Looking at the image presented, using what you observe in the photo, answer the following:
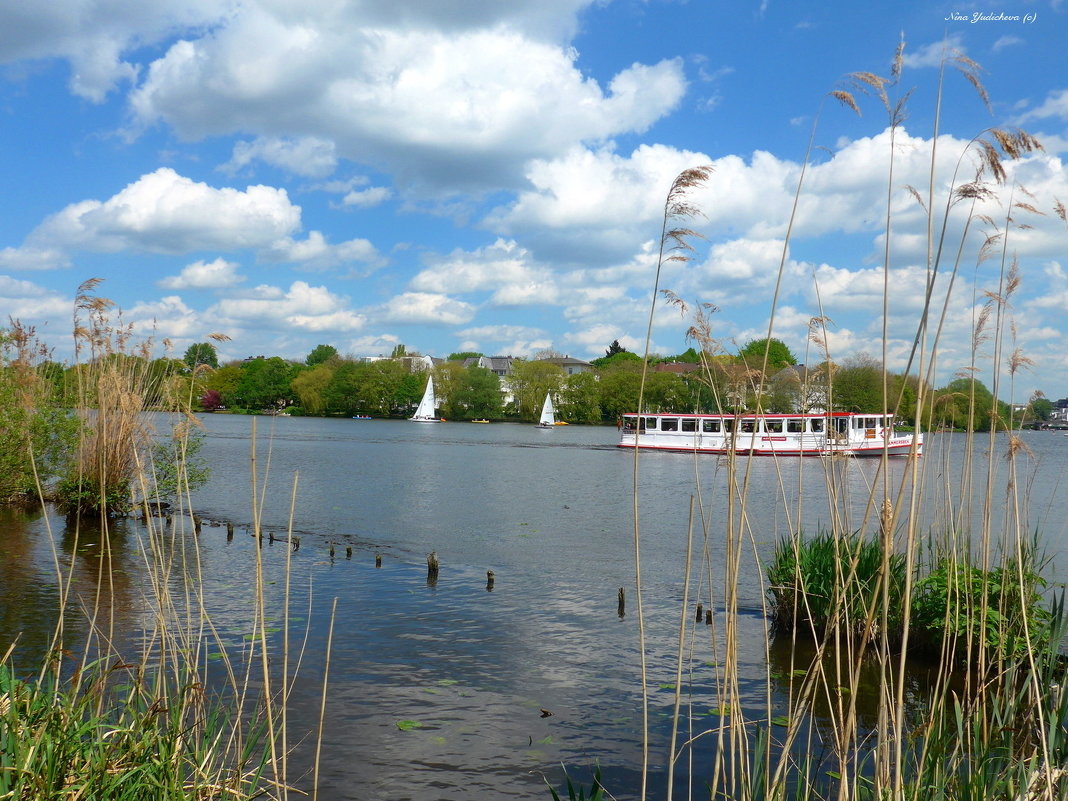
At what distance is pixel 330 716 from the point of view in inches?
316

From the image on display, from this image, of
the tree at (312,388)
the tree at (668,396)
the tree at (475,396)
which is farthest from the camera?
the tree at (312,388)

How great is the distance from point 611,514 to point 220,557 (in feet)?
45.0

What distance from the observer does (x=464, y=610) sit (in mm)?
12820

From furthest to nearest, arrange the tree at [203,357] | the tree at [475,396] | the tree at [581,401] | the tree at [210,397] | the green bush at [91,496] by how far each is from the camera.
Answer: the tree at [581,401]
the tree at [475,396]
the green bush at [91,496]
the tree at [210,397]
the tree at [203,357]

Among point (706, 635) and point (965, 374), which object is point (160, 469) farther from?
point (965, 374)

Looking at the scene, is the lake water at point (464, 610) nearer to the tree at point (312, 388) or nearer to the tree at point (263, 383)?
the tree at point (312, 388)

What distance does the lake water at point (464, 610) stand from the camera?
Answer: 7191 millimetres

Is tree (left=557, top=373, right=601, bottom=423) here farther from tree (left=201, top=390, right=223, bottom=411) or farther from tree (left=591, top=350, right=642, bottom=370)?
tree (left=201, top=390, right=223, bottom=411)

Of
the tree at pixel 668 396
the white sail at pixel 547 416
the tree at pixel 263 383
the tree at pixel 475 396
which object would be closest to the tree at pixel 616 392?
the tree at pixel 668 396

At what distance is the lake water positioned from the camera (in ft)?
23.6

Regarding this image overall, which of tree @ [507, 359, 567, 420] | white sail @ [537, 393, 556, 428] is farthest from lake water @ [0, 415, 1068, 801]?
tree @ [507, 359, 567, 420]

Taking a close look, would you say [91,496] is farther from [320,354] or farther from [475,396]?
[320,354]

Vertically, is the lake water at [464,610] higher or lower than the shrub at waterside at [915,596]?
lower

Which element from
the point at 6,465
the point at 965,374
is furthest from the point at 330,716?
the point at 6,465
